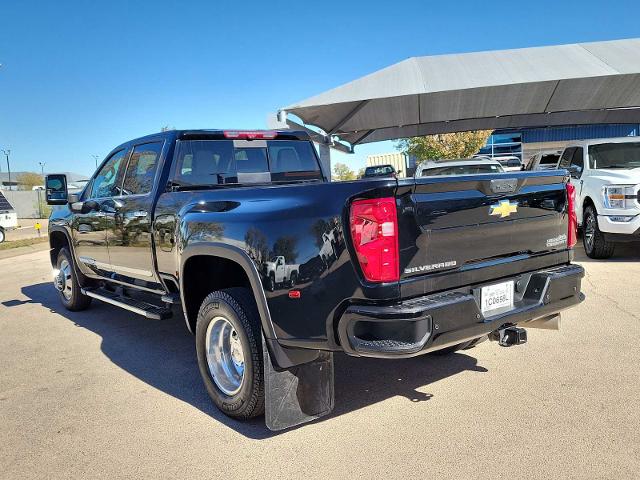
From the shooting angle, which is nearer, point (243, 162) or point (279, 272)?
point (279, 272)

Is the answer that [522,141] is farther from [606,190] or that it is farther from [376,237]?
[376,237]

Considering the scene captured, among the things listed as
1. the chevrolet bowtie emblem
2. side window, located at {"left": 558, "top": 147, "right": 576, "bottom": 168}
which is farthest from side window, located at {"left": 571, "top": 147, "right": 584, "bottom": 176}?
the chevrolet bowtie emblem

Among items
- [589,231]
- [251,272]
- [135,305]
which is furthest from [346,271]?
[589,231]

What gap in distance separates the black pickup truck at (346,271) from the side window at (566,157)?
7.37m

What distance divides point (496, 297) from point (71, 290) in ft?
18.4

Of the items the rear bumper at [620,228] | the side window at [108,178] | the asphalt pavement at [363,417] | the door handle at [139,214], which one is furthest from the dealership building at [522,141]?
the door handle at [139,214]

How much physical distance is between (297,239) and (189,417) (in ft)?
5.25

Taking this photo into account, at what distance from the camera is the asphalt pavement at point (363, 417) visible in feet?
9.59

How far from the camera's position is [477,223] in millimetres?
3070

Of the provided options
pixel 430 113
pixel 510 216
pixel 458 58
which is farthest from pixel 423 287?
pixel 430 113

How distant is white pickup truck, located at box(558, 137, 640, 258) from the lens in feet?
26.4

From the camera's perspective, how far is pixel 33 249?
1638cm

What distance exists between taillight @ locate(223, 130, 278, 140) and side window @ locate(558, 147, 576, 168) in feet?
23.8

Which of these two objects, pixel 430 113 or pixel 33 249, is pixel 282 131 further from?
pixel 430 113
